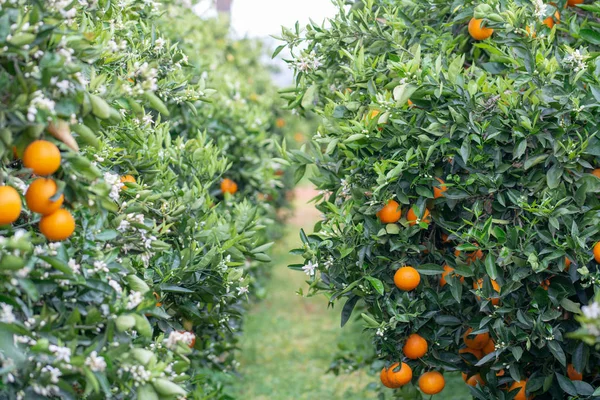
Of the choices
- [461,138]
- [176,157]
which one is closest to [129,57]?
[176,157]

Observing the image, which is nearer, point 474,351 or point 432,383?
point 432,383

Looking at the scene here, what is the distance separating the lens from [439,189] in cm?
253

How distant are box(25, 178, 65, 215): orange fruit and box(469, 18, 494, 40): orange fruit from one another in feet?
5.97

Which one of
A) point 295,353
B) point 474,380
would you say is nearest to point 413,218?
point 474,380

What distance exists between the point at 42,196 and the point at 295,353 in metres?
4.47

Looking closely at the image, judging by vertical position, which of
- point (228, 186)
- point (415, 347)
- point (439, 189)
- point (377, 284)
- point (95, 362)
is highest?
point (228, 186)

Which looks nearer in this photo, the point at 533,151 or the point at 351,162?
the point at 533,151

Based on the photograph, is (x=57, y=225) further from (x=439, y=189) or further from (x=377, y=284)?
(x=439, y=189)

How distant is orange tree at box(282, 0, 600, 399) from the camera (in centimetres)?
228

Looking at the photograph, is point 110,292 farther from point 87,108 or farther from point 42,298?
point 87,108

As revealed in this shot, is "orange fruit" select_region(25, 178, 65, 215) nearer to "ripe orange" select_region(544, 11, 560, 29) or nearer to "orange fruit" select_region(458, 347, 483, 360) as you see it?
"orange fruit" select_region(458, 347, 483, 360)

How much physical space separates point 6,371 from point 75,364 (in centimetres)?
15

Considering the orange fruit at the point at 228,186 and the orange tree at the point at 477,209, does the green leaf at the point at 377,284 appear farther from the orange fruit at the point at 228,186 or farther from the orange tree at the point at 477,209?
the orange fruit at the point at 228,186

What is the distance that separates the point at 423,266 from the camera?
97.4 inches
